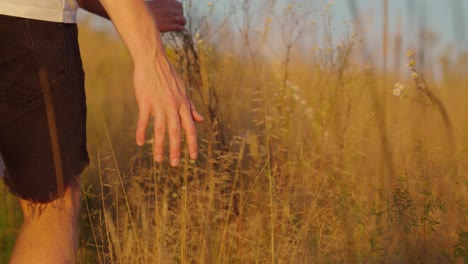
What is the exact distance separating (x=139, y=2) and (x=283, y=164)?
2057 millimetres

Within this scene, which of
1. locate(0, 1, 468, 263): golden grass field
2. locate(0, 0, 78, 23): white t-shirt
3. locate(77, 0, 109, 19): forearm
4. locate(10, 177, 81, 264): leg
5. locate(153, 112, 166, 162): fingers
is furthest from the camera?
locate(0, 1, 468, 263): golden grass field

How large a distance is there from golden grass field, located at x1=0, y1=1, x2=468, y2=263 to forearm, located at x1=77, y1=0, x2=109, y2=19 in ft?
1.49

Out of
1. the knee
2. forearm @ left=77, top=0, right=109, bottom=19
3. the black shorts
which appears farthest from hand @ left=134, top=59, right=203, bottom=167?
forearm @ left=77, top=0, right=109, bottom=19

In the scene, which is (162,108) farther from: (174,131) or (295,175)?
(295,175)

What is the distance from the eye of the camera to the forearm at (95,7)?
84.4 inches

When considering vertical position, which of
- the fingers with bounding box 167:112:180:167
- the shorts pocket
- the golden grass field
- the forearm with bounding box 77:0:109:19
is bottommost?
the golden grass field

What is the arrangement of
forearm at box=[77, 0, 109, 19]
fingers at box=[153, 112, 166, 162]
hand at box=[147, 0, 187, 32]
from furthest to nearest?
hand at box=[147, 0, 187, 32] < forearm at box=[77, 0, 109, 19] < fingers at box=[153, 112, 166, 162]

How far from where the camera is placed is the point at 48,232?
1.79m

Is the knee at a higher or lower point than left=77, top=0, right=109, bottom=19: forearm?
lower

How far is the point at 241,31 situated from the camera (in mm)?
3629

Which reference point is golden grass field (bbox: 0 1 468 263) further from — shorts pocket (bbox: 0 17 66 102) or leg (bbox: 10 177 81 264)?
shorts pocket (bbox: 0 17 66 102)

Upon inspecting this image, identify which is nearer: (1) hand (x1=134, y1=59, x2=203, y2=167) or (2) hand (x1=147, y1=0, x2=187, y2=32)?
(1) hand (x1=134, y1=59, x2=203, y2=167)

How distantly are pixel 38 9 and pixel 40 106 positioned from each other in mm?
230

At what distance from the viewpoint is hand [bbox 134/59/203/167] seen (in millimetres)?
1425
